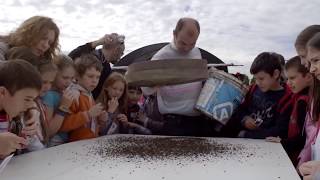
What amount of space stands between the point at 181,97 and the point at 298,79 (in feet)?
2.74

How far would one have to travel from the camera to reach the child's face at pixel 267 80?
2980 mm

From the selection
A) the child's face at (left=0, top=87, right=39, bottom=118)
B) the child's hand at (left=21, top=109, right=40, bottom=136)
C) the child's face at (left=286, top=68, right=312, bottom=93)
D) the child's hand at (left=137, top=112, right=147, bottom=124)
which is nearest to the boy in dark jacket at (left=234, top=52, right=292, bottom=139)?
the child's face at (left=286, top=68, right=312, bottom=93)

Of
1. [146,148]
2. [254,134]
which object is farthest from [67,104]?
[254,134]

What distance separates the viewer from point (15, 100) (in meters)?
1.87

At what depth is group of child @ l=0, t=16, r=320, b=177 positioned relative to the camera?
1.91 metres

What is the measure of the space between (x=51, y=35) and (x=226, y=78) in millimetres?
1211

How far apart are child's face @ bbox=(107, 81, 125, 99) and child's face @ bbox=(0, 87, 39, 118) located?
1462mm

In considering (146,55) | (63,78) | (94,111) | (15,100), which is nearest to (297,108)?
(94,111)

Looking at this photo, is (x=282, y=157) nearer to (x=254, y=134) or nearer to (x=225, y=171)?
(x=225, y=171)

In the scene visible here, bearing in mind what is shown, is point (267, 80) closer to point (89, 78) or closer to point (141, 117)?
point (141, 117)

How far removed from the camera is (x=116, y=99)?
332 cm

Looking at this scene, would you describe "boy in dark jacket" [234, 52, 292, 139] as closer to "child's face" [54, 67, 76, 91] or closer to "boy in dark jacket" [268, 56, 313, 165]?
"boy in dark jacket" [268, 56, 313, 165]

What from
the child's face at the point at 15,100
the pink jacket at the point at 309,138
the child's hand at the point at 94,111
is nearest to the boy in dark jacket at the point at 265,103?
the pink jacket at the point at 309,138

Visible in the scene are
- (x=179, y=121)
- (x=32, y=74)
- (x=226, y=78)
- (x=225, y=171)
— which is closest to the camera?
(x=225, y=171)
